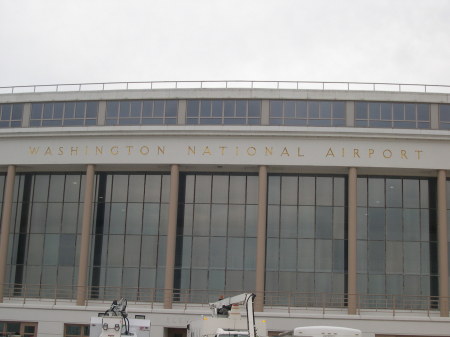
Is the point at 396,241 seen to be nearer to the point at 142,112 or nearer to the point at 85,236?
the point at 142,112

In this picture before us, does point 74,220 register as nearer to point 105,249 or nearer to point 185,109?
point 105,249

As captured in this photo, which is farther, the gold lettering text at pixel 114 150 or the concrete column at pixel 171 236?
the gold lettering text at pixel 114 150

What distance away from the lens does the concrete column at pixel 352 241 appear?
3871 cm

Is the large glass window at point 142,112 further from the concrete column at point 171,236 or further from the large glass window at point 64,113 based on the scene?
the concrete column at point 171,236

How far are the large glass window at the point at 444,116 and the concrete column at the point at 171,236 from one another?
49.6ft

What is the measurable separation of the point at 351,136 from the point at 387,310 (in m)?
9.89

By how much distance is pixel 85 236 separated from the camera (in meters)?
40.6

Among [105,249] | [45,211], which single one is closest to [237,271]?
[105,249]

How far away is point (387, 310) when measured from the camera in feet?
133

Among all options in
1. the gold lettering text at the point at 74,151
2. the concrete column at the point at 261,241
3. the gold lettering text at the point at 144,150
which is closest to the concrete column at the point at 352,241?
the concrete column at the point at 261,241

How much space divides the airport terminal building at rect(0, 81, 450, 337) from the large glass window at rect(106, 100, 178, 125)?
0.07 m

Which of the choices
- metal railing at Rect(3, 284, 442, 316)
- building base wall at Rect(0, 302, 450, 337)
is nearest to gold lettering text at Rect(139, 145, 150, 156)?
metal railing at Rect(3, 284, 442, 316)

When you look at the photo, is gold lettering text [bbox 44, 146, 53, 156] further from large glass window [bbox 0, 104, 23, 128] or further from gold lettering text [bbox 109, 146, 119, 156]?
gold lettering text [bbox 109, 146, 119, 156]

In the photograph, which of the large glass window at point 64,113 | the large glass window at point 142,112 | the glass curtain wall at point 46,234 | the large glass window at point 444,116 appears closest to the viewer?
the large glass window at point 444,116
